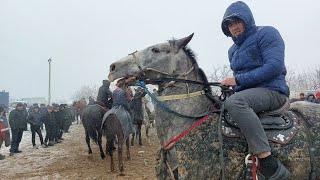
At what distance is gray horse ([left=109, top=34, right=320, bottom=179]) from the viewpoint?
4.03 metres

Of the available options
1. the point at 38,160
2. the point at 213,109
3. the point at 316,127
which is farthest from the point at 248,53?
the point at 38,160

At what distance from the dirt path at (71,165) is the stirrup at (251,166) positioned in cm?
652

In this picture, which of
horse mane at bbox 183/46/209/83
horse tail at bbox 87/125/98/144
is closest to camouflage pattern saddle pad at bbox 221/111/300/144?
horse mane at bbox 183/46/209/83

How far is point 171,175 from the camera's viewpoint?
4258 mm

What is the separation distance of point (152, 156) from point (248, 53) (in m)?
10.4

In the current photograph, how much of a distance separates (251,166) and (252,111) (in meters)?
0.58

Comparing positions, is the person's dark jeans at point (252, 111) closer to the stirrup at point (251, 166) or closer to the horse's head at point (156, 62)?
the stirrup at point (251, 166)

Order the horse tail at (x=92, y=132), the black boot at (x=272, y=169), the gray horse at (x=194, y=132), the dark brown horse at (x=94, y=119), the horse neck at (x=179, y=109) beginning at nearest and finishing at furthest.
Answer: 1. the black boot at (x=272, y=169)
2. the gray horse at (x=194, y=132)
3. the horse neck at (x=179, y=109)
4. the dark brown horse at (x=94, y=119)
5. the horse tail at (x=92, y=132)

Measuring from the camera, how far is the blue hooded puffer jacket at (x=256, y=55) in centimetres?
384

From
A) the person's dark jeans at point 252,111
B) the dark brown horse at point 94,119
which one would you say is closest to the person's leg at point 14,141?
the dark brown horse at point 94,119

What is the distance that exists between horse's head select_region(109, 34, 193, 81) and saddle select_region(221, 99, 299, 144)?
3.02ft

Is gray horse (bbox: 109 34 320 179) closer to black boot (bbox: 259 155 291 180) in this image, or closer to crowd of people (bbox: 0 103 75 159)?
black boot (bbox: 259 155 291 180)

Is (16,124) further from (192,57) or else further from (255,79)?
(255,79)

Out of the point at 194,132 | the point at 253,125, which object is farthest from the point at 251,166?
the point at 194,132
